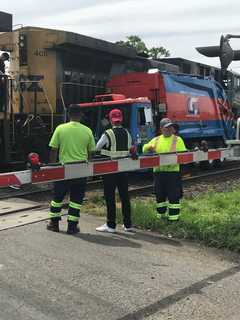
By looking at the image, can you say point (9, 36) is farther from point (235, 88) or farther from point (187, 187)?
point (235, 88)

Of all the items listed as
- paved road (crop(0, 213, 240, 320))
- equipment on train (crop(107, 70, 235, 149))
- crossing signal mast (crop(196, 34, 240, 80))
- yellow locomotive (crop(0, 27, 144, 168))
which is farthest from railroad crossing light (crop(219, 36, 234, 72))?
yellow locomotive (crop(0, 27, 144, 168))

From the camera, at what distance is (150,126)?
1409 centimetres

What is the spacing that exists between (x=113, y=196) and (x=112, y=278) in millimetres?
2316

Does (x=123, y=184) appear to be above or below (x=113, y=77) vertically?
below

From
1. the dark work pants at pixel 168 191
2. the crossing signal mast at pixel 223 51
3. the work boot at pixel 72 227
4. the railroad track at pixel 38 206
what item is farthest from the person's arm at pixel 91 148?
the crossing signal mast at pixel 223 51

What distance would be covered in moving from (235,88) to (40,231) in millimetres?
14559

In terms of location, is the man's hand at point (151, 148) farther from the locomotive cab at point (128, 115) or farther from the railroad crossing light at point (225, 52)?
the locomotive cab at point (128, 115)

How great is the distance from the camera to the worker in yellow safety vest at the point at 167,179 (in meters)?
7.92

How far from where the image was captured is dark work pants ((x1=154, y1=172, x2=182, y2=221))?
7.89 metres

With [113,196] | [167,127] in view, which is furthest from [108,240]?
[167,127]

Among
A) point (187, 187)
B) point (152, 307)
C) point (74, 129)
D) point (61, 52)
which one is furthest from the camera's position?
point (61, 52)

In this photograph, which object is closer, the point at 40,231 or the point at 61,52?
the point at 40,231

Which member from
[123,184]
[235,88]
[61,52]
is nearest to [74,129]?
[123,184]

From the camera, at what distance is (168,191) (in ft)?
26.6
